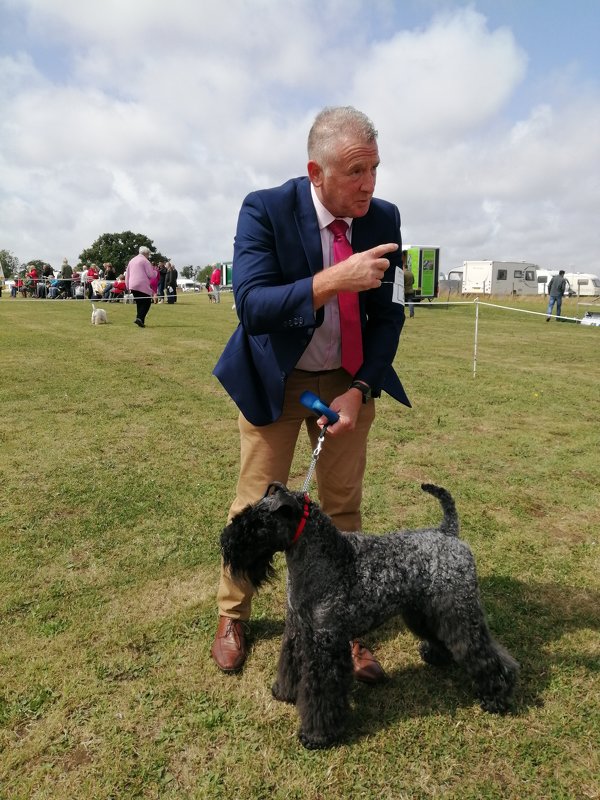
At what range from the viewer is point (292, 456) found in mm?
2848

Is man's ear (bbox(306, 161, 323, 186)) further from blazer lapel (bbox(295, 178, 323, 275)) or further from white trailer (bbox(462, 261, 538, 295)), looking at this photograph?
white trailer (bbox(462, 261, 538, 295))

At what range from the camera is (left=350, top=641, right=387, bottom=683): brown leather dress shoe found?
2.73m

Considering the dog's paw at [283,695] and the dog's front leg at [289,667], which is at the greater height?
the dog's front leg at [289,667]

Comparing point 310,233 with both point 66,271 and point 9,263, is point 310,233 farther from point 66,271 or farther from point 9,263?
point 9,263

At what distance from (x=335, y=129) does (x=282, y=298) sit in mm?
711

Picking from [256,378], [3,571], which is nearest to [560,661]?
[256,378]

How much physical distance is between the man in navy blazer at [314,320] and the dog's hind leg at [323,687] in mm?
418

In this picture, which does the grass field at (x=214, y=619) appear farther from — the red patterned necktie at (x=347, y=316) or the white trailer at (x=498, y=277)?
the white trailer at (x=498, y=277)

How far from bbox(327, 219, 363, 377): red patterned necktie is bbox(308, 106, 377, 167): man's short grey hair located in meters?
0.34

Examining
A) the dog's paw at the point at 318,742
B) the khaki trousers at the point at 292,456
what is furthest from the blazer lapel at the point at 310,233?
the dog's paw at the point at 318,742

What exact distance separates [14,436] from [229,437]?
250cm

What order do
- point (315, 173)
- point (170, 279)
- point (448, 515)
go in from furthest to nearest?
point (170, 279)
point (448, 515)
point (315, 173)

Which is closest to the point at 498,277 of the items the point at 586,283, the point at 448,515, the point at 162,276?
the point at 586,283

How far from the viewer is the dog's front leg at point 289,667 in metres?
2.50
